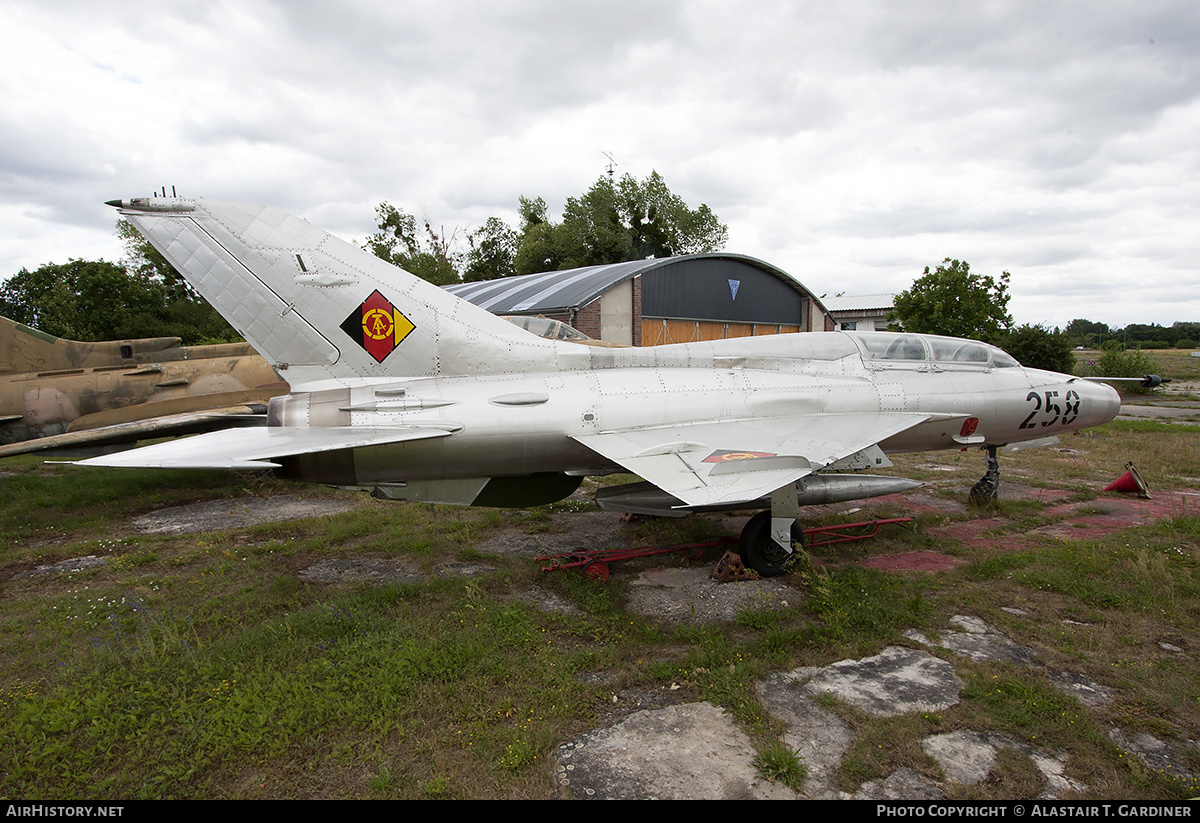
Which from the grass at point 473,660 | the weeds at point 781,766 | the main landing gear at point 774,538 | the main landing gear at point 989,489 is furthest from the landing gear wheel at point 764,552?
the main landing gear at point 989,489

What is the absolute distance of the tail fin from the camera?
6258 mm

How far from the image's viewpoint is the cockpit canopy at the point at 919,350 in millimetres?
7867

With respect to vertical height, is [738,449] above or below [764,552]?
above

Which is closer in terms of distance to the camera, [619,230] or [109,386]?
[109,386]

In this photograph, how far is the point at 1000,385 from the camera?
8180mm

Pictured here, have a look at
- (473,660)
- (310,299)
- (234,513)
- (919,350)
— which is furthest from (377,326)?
(919,350)

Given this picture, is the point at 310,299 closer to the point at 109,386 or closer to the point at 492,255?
the point at 109,386

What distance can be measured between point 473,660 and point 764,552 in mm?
3637

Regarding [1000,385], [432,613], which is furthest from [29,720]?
[1000,385]

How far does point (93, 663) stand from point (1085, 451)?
18358mm

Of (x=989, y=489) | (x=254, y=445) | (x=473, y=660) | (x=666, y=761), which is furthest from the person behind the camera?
(x=989, y=489)

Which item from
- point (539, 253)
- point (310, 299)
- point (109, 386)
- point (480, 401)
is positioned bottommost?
point (480, 401)

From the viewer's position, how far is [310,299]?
644cm

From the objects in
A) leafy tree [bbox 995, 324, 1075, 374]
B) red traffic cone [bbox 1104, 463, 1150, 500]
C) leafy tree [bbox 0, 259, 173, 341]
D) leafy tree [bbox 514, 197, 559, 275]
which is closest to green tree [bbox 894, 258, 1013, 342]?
leafy tree [bbox 995, 324, 1075, 374]
